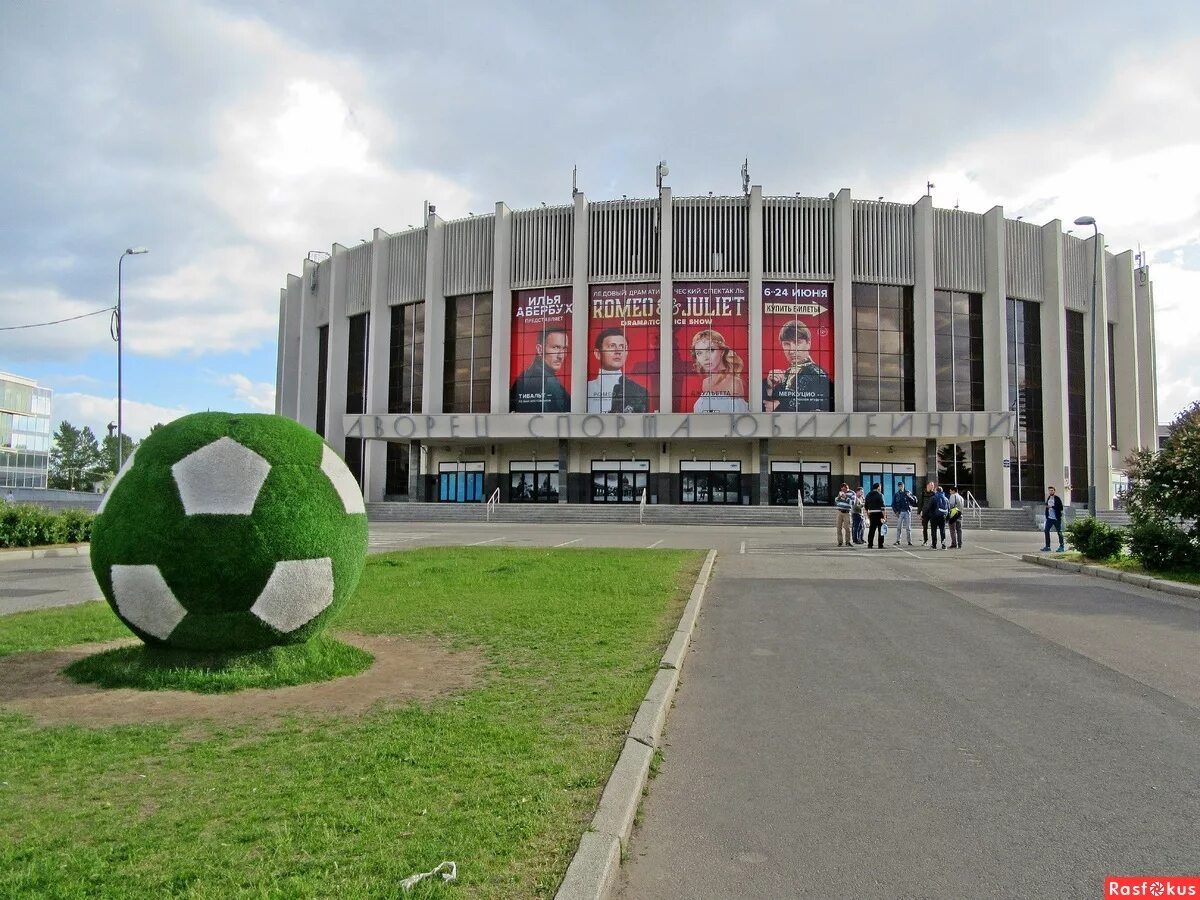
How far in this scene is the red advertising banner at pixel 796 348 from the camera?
4409cm

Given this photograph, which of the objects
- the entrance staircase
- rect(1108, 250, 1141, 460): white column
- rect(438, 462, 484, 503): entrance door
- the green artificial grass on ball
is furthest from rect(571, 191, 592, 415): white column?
the green artificial grass on ball

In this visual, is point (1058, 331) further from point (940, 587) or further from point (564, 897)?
point (564, 897)

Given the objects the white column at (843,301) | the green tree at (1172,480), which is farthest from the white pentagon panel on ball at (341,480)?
the white column at (843,301)

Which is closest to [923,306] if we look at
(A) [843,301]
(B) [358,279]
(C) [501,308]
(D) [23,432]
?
(A) [843,301]

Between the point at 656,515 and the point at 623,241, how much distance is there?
56.3 ft

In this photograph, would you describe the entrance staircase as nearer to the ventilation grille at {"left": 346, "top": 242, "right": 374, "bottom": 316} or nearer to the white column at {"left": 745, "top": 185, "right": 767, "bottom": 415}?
the white column at {"left": 745, "top": 185, "right": 767, "bottom": 415}

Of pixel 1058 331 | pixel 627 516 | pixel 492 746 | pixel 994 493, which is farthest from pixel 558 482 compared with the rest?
pixel 492 746

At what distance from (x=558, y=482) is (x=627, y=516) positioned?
7.90 meters

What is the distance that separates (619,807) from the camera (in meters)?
3.59

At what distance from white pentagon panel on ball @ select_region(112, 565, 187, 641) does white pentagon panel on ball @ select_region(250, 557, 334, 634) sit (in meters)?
0.59

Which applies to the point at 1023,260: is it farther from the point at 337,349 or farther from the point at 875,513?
the point at 337,349

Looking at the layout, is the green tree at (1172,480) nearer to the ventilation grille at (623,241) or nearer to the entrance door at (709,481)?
the entrance door at (709,481)

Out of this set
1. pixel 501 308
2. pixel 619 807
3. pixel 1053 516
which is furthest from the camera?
pixel 501 308

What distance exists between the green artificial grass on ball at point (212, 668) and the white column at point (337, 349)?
1941 inches
